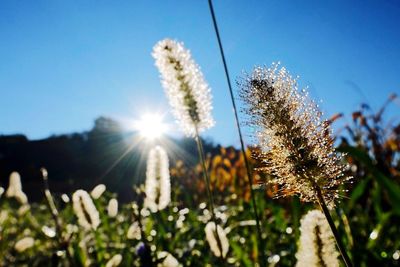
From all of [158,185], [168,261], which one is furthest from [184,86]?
[168,261]

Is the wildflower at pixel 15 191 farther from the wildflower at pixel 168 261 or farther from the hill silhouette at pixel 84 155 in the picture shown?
the hill silhouette at pixel 84 155

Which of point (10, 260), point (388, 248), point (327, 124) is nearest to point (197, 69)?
point (327, 124)

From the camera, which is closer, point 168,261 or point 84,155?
point 168,261

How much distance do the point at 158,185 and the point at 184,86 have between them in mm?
553

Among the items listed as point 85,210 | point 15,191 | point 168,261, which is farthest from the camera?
point 15,191

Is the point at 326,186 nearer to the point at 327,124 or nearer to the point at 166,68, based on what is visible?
the point at 327,124

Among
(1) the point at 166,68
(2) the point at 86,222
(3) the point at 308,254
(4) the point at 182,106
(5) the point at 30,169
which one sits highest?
(5) the point at 30,169

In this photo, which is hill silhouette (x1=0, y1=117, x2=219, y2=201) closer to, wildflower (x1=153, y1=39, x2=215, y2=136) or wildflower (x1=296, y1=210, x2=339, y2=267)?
wildflower (x1=153, y1=39, x2=215, y2=136)

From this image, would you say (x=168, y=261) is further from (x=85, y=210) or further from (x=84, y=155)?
(x=84, y=155)

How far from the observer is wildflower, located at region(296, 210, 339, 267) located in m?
1.22

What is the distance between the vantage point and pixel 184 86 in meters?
2.08

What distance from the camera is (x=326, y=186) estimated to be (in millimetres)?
1151

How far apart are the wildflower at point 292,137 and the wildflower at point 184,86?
0.86 metres

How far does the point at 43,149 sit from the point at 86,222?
1281 inches
